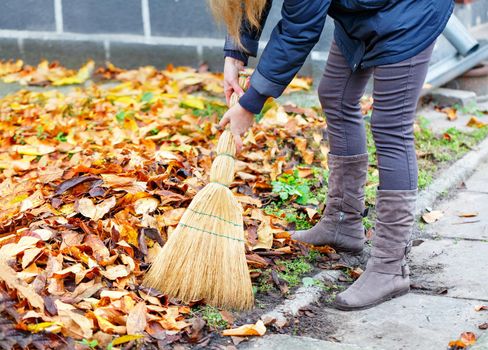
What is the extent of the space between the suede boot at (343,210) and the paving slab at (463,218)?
0.57 metres

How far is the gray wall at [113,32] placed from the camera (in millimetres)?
6059

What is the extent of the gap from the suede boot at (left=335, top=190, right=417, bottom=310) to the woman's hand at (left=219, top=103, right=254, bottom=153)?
0.60 meters

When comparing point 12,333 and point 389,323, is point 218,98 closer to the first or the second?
point 389,323

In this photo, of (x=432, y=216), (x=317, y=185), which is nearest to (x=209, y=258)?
(x=317, y=185)

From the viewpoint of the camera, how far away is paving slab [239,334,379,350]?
8.11 feet

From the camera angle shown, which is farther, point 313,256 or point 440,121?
point 440,121

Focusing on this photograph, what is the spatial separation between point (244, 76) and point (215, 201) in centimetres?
50

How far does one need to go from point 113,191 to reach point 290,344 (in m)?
1.24

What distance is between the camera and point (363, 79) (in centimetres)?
314

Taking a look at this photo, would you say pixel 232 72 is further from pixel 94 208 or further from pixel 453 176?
pixel 453 176

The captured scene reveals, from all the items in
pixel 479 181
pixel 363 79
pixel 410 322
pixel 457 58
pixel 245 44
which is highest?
pixel 245 44

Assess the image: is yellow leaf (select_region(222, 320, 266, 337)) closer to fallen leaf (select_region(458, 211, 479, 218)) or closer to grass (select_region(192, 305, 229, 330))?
grass (select_region(192, 305, 229, 330))

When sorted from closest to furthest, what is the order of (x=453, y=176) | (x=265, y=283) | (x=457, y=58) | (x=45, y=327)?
(x=45, y=327) → (x=265, y=283) → (x=453, y=176) → (x=457, y=58)

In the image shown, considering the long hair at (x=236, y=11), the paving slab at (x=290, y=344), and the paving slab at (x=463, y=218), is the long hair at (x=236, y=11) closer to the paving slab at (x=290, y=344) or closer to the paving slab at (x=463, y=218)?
the paving slab at (x=290, y=344)
